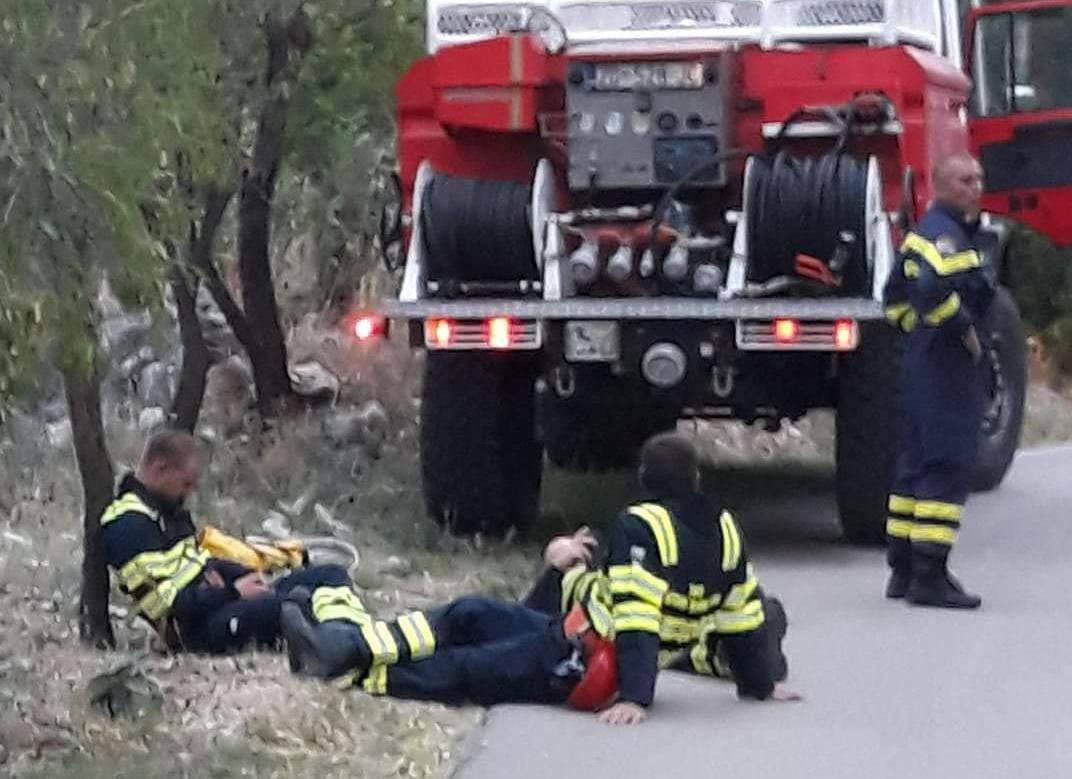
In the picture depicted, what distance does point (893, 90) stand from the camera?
9875 millimetres

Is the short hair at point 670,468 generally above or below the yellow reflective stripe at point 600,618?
above

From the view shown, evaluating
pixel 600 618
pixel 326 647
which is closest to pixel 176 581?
pixel 326 647

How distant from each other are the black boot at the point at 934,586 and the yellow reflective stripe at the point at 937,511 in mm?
126

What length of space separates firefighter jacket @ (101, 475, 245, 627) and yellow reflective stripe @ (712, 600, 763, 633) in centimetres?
166

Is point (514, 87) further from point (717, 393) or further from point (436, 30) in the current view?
point (717, 393)

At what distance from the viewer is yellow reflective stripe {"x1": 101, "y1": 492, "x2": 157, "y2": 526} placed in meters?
7.75

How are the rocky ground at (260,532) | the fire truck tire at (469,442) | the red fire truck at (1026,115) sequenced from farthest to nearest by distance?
the red fire truck at (1026,115) → the fire truck tire at (469,442) → the rocky ground at (260,532)

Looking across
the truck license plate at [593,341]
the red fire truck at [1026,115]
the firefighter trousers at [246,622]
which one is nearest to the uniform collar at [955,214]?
the truck license plate at [593,341]

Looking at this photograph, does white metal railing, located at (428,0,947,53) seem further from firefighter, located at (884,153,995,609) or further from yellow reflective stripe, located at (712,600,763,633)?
yellow reflective stripe, located at (712,600,763,633)

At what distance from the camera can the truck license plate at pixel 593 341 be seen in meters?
9.89

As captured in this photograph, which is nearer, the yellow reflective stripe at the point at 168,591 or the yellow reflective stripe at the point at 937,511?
the yellow reflective stripe at the point at 168,591

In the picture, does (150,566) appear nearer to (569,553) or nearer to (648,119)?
(569,553)

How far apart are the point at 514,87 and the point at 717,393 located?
60.6 inches

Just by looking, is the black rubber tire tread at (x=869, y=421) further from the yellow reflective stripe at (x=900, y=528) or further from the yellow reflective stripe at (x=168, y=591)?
the yellow reflective stripe at (x=168, y=591)
